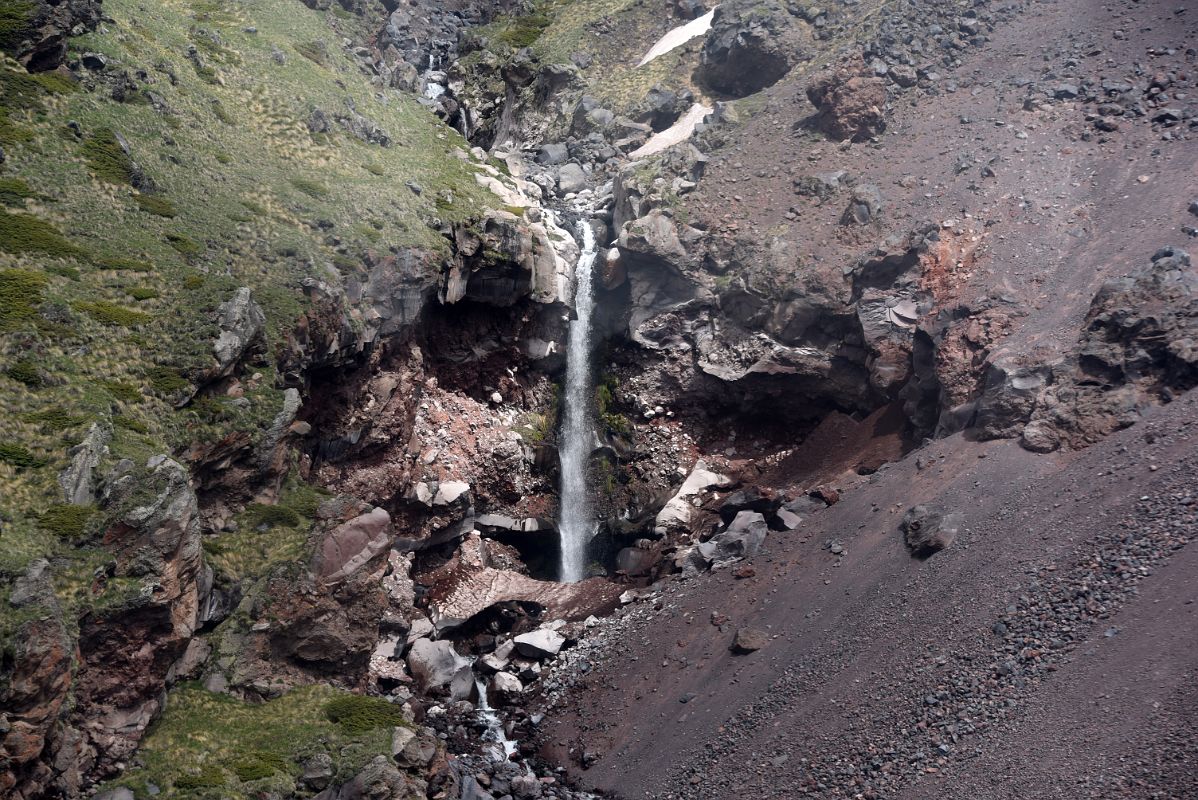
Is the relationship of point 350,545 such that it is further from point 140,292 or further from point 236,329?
point 140,292

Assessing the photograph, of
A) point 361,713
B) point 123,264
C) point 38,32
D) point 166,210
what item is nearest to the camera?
point 361,713

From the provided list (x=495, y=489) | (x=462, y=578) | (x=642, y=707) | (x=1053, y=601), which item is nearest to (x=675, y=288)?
(x=495, y=489)

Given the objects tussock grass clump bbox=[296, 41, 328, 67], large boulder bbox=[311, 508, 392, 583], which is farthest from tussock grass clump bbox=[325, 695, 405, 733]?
tussock grass clump bbox=[296, 41, 328, 67]

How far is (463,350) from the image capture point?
55188 mm

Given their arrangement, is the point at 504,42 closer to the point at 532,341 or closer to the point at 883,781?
the point at 532,341

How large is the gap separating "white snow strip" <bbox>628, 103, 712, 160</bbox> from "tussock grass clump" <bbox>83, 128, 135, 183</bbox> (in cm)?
3478

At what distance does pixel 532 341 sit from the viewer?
189 feet

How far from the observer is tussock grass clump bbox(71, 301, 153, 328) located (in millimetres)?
36500

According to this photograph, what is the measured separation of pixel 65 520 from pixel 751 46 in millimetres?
56636

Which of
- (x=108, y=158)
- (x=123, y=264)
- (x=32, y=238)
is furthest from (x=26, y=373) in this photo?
(x=108, y=158)

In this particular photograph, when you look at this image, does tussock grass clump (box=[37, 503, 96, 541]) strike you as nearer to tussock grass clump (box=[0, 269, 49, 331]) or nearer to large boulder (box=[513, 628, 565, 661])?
tussock grass clump (box=[0, 269, 49, 331])

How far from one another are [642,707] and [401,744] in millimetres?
11356

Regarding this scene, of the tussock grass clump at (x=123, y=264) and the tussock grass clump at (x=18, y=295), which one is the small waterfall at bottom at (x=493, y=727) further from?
the tussock grass clump at (x=18, y=295)

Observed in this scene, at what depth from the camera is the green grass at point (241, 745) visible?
97.0 feet
